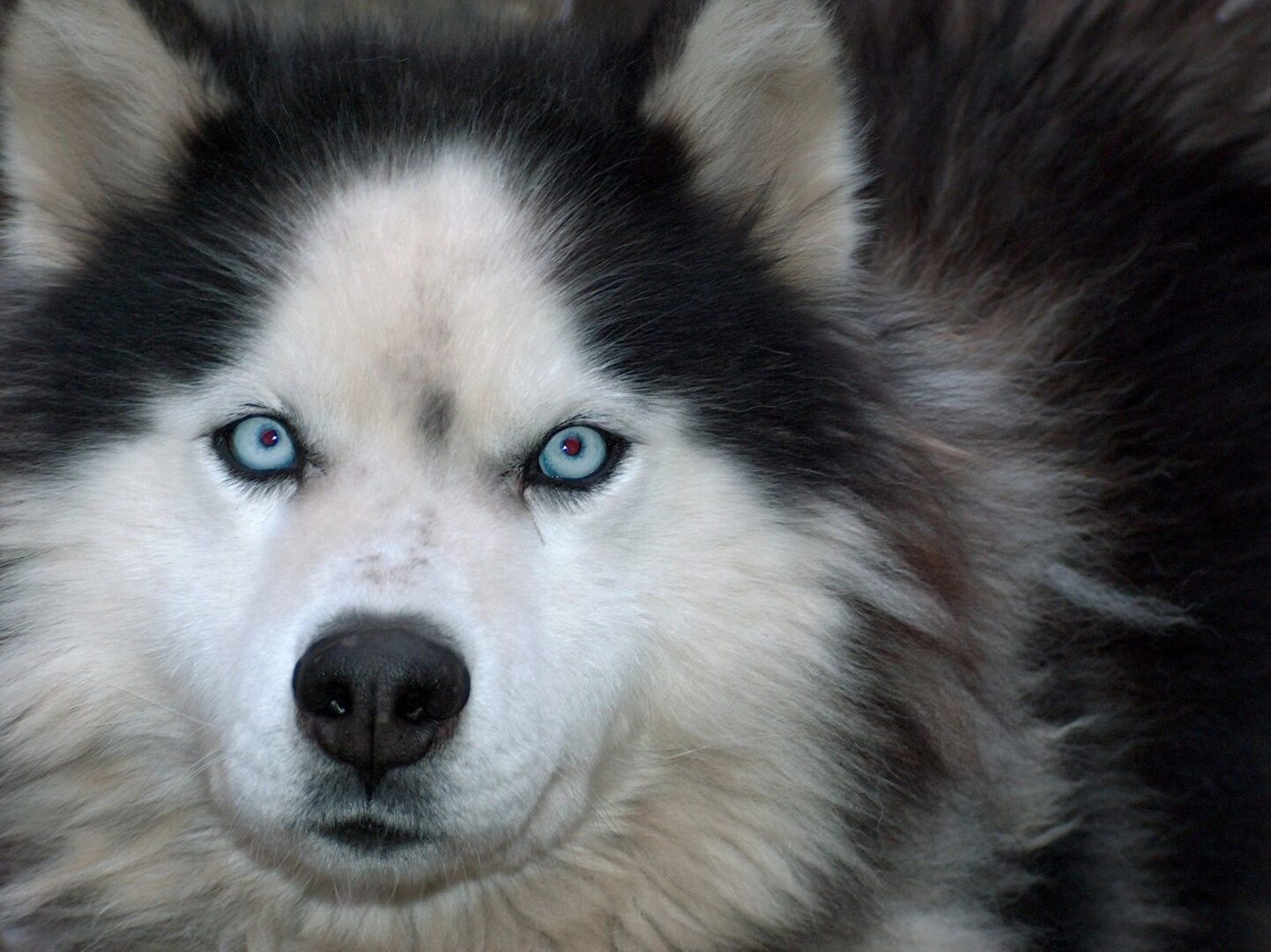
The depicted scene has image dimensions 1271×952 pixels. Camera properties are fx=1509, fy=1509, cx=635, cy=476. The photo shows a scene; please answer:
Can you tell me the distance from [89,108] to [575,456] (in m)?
1.01

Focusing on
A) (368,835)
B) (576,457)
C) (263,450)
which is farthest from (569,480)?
(368,835)

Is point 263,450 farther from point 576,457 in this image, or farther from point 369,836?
point 369,836

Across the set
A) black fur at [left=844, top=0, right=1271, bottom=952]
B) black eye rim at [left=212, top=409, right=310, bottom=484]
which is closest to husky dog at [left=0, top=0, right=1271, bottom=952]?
black eye rim at [left=212, top=409, right=310, bottom=484]

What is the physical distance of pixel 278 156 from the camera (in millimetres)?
2498

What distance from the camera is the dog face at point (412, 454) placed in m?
2.17

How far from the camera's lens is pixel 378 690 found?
203cm

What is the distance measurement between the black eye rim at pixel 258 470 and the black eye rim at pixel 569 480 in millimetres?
342

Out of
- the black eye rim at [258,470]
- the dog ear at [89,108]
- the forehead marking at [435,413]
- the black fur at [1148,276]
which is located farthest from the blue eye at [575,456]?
the black fur at [1148,276]

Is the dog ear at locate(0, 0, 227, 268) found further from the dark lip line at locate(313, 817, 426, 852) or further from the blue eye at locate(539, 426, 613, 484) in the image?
the dark lip line at locate(313, 817, 426, 852)

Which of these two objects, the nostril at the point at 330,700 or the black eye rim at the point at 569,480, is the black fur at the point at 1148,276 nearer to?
the black eye rim at the point at 569,480

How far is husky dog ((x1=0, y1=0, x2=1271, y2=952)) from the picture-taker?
2.21 meters

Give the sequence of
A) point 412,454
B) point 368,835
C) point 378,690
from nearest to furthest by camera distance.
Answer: point 378,690, point 368,835, point 412,454

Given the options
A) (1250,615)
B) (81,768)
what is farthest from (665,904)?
(1250,615)

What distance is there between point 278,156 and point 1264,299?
2.09 m
